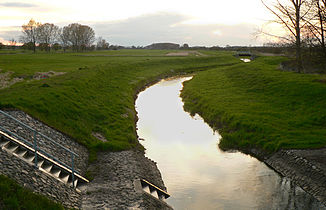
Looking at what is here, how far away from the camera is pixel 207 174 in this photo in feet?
72.1

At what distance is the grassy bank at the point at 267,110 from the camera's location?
25.8 meters

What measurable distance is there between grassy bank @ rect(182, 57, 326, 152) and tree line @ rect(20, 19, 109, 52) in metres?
122

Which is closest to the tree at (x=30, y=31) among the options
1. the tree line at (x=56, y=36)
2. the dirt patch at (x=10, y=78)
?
the tree line at (x=56, y=36)

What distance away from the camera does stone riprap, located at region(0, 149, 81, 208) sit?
14466 mm

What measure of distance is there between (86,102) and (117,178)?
15832mm

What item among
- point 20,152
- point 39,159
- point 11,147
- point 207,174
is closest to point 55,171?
point 39,159

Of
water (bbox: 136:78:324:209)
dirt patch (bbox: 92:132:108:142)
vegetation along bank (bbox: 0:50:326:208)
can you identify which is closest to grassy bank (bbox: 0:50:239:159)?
vegetation along bank (bbox: 0:50:326:208)

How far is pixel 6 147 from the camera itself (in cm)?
1659

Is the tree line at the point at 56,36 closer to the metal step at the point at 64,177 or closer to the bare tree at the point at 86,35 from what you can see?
the bare tree at the point at 86,35

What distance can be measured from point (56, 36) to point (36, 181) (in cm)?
17552

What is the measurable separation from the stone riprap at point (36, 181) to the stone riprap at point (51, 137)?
3.81m

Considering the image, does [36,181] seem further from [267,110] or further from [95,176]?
[267,110]

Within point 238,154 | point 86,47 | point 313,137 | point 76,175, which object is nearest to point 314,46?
point 313,137

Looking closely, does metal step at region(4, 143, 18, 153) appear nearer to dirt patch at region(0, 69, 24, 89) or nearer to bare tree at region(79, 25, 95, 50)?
dirt patch at region(0, 69, 24, 89)
